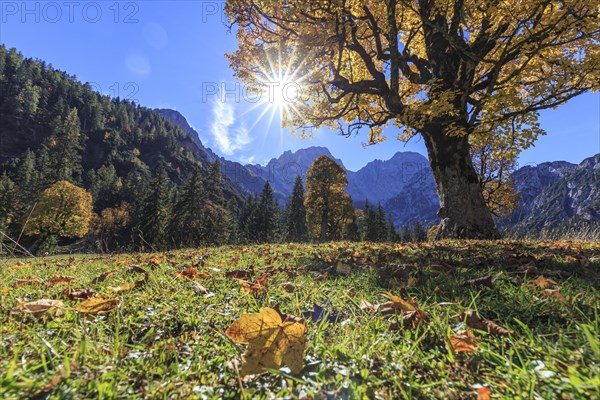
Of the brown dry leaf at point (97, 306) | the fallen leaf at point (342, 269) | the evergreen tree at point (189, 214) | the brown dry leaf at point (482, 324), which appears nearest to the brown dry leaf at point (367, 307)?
the brown dry leaf at point (482, 324)

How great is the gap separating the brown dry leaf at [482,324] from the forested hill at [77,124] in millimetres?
113720

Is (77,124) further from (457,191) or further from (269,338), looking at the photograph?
(269,338)

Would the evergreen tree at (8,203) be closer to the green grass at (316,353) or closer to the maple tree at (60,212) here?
the maple tree at (60,212)

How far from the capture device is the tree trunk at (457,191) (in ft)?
28.0

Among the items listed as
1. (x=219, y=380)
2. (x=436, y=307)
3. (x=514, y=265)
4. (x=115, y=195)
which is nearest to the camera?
(x=219, y=380)

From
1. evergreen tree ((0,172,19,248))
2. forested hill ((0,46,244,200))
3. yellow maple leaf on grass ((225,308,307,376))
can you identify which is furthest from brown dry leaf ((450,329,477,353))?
forested hill ((0,46,244,200))

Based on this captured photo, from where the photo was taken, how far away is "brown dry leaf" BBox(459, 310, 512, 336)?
126 centimetres

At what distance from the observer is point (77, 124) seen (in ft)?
373

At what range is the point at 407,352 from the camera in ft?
3.89

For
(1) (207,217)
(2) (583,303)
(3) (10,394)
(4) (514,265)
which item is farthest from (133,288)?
(1) (207,217)

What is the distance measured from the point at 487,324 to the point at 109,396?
1487mm

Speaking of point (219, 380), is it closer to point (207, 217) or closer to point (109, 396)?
point (109, 396)

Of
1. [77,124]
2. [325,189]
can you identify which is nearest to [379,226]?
[325,189]

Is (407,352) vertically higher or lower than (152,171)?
lower
